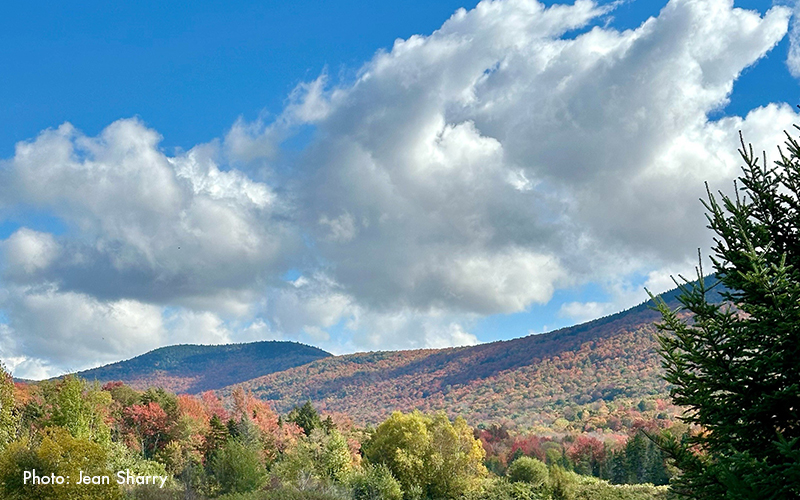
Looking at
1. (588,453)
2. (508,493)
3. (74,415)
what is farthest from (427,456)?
(588,453)

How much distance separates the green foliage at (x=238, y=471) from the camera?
45.7m

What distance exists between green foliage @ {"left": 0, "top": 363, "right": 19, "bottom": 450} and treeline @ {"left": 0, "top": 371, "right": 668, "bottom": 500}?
12 cm

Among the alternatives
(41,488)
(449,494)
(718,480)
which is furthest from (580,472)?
(718,480)

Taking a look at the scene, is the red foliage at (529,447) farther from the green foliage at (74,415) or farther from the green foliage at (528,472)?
the green foliage at (74,415)

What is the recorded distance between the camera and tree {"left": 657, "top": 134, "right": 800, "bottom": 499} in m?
8.88

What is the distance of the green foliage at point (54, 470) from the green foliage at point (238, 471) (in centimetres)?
1653

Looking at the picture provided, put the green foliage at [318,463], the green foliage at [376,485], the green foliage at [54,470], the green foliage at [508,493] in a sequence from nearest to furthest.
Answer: the green foliage at [54,470] < the green foliage at [376,485] < the green foliage at [318,463] < the green foliage at [508,493]

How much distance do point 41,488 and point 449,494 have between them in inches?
1511

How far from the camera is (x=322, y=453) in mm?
57406

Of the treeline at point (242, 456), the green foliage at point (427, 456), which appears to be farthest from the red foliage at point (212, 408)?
the green foliage at point (427, 456)

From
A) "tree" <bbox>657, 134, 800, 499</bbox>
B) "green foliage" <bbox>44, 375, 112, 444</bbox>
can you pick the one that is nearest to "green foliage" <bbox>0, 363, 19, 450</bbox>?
"green foliage" <bbox>44, 375, 112, 444</bbox>

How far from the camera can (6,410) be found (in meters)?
47.9

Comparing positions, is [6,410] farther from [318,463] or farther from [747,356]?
[747,356]

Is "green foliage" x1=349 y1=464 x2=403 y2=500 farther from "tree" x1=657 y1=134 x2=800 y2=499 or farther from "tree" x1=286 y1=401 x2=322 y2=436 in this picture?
"tree" x1=657 y1=134 x2=800 y2=499
